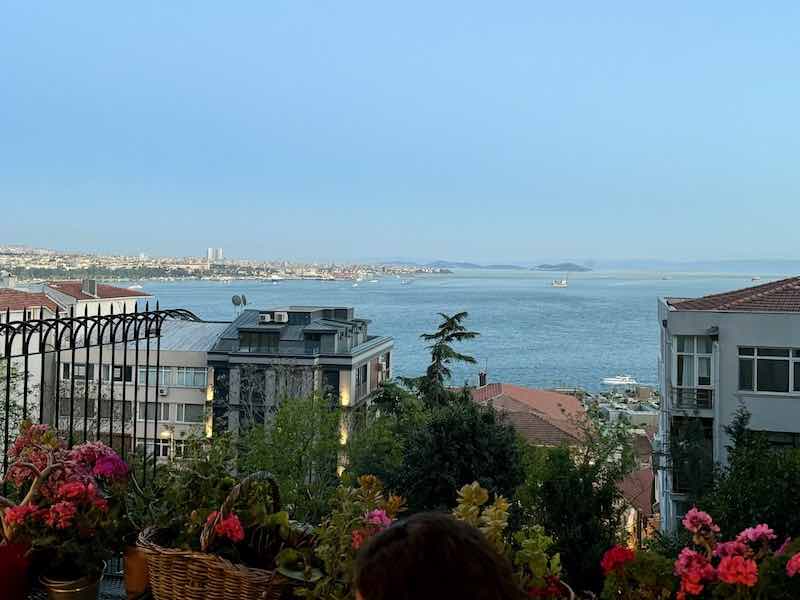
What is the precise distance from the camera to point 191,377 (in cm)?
2670

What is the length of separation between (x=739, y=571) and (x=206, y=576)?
4.22 ft

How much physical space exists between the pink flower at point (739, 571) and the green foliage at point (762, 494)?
68.5 inches

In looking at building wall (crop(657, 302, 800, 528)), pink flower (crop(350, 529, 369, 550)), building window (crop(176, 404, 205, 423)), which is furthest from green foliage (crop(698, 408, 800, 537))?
building window (crop(176, 404, 205, 423))

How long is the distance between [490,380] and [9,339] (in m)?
37.5

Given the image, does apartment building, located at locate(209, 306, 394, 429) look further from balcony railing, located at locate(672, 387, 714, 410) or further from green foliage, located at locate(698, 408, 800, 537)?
green foliage, located at locate(698, 408, 800, 537)

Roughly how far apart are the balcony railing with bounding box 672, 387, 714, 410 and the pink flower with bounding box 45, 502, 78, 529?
39.7ft

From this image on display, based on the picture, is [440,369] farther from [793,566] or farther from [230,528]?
[793,566]

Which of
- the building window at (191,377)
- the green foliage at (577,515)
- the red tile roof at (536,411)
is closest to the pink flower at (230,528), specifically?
the green foliage at (577,515)

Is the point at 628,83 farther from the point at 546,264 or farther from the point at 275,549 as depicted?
the point at 275,549

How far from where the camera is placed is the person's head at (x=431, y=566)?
89 centimetres

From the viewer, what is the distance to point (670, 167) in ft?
286

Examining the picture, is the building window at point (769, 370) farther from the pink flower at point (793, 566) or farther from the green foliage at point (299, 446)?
the pink flower at point (793, 566)

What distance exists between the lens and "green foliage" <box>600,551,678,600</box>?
1.96 m

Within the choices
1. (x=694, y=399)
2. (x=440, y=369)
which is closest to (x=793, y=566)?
(x=694, y=399)
